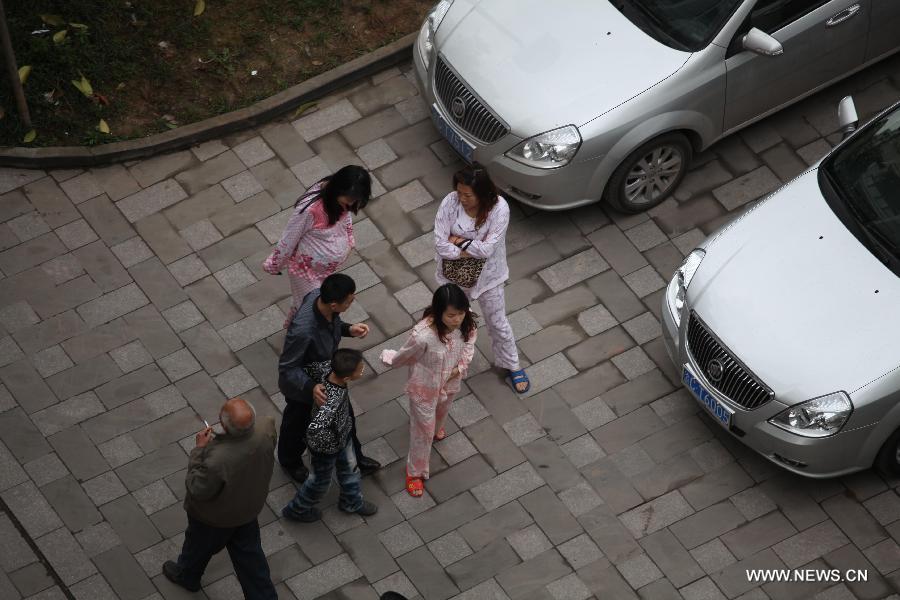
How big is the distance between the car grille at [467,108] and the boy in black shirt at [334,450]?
2.64m

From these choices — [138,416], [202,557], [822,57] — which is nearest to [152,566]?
[202,557]

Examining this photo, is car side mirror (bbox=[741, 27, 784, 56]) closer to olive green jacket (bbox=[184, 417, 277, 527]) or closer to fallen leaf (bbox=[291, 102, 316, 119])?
fallen leaf (bbox=[291, 102, 316, 119])

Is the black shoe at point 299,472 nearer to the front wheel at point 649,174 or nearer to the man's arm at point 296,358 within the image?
the man's arm at point 296,358

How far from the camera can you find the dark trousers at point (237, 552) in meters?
6.90

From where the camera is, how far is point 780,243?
26.6 feet

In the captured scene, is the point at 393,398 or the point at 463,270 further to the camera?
the point at 393,398

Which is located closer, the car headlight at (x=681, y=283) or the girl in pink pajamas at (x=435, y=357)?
the girl in pink pajamas at (x=435, y=357)

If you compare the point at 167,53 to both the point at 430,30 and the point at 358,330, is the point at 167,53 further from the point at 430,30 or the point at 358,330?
the point at 358,330

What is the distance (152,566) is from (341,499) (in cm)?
124

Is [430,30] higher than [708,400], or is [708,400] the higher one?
[430,30]

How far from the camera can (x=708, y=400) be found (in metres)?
7.93

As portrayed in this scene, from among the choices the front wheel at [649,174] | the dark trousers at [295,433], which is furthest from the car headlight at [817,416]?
the dark trousers at [295,433]

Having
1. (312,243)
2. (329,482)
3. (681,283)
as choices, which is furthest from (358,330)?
(681,283)

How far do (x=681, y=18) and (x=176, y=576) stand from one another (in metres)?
5.39
